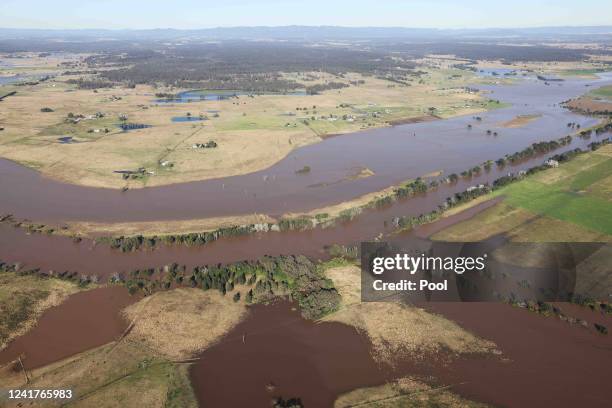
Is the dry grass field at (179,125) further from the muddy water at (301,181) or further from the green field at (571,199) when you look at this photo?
the green field at (571,199)

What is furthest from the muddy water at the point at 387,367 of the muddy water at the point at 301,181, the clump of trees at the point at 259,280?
the muddy water at the point at 301,181

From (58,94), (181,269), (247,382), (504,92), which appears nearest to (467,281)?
(247,382)

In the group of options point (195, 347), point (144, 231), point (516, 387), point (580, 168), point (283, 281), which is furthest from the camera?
point (580, 168)

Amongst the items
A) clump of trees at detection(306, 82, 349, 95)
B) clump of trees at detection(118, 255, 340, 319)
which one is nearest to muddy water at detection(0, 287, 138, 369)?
clump of trees at detection(118, 255, 340, 319)

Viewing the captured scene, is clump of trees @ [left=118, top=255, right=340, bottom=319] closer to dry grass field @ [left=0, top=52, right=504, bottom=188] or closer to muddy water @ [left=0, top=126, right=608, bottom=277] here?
muddy water @ [left=0, top=126, right=608, bottom=277]

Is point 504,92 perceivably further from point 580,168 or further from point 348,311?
point 348,311

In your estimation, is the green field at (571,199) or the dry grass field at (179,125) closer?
the green field at (571,199)
